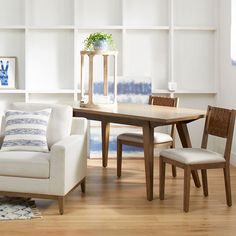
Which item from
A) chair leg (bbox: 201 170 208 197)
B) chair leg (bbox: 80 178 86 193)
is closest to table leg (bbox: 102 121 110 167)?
chair leg (bbox: 80 178 86 193)

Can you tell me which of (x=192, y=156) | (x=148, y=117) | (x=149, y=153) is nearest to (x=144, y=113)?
(x=148, y=117)

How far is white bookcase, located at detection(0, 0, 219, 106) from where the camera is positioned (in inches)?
265

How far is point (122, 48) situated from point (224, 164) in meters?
2.85

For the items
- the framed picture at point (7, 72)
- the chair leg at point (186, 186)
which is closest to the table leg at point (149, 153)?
the chair leg at point (186, 186)

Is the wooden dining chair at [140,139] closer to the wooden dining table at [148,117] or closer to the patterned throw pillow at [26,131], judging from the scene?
the wooden dining table at [148,117]

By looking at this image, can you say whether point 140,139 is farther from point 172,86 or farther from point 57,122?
point 172,86

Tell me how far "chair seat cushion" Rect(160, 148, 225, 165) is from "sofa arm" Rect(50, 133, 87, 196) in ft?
2.54

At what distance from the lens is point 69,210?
14.1ft

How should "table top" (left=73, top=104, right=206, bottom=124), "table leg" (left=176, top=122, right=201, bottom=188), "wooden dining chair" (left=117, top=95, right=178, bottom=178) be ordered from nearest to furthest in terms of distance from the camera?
"table top" (left=73, top=104, right=206, bottom=124) → "table leg" (left=176, top=122, right=201, bottom=188) → "wooden dining chair" (left=117, top=95, right=178, bottom=178)

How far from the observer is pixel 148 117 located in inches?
177

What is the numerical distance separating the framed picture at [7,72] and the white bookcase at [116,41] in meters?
0.07

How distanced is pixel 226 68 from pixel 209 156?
2.49 meters

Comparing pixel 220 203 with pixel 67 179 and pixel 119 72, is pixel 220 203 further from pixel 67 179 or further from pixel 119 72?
pixel 119 72

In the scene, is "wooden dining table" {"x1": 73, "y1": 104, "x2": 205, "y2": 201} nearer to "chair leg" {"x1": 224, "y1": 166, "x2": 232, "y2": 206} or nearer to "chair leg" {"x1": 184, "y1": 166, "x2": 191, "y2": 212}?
"chair leg" {"x1": 184, "y1": 166, "x2": 191, "y2": 212}
